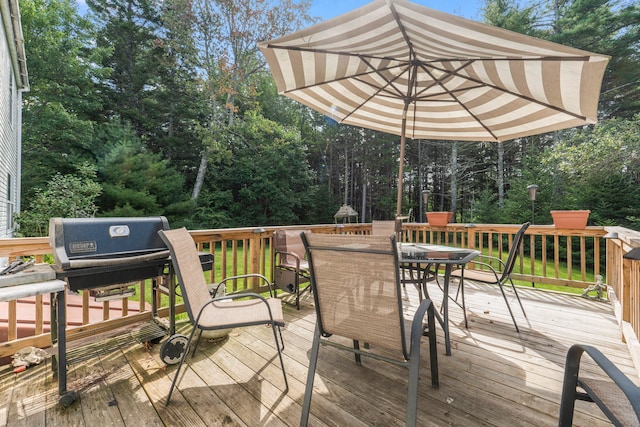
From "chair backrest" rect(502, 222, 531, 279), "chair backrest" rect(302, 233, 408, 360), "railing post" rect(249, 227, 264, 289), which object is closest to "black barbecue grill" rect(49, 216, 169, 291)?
"chair backrest" rect(302, 233, 408, 360)

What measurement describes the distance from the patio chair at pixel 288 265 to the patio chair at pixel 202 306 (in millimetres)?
1248

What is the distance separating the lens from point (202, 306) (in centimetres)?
198

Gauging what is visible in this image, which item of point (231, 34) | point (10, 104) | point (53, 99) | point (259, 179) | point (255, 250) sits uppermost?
point (231, 34)

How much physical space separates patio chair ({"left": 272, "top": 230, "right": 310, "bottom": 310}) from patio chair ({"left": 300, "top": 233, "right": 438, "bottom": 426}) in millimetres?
1931

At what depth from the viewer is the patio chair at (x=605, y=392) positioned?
0.84 m

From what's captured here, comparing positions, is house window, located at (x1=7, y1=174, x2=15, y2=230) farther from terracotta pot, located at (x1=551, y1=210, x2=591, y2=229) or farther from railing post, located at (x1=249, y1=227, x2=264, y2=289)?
terracotta pot, located at (x1=551, y1=210, x2=591, y2=229)

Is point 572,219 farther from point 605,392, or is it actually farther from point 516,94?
point 605,392

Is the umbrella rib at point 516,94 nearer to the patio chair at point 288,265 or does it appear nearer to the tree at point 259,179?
the patio chair at point 288,265

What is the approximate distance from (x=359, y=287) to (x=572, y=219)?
428 centimetres

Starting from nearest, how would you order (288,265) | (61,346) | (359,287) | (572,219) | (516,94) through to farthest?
(359,287) → (61,346) → (516,94) → (288,265) → (572,219)

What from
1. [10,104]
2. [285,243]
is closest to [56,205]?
[10,104]

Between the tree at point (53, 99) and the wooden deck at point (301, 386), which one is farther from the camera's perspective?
the tree at point (53, 99)

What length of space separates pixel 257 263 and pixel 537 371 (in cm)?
305

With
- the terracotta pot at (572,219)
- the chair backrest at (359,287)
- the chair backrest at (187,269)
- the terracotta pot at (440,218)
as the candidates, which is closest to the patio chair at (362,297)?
the chair backrest at (359,287)
